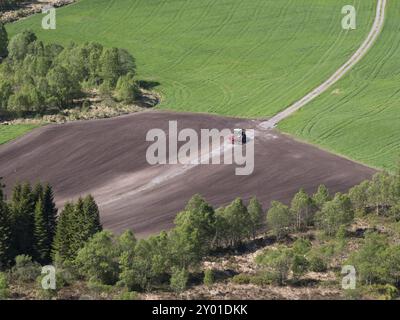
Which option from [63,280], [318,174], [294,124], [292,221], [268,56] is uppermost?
[268,56]

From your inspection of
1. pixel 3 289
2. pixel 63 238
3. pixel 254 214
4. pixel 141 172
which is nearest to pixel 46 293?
pixel 3 289

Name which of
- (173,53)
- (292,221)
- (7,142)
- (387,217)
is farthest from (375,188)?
(173,53)

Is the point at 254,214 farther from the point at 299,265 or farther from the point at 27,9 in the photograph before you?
the point at 27,9

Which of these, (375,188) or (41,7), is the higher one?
(41,7)

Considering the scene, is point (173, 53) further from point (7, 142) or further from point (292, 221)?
point (292, 221)

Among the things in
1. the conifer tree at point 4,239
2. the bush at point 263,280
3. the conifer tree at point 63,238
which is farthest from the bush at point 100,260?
the bush at point 263,280

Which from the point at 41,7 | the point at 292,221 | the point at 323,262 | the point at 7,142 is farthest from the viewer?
the point at 41,7
